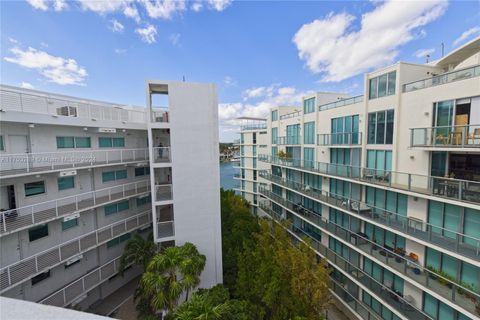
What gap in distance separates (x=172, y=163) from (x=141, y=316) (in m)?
9.45

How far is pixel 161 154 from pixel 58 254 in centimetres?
817

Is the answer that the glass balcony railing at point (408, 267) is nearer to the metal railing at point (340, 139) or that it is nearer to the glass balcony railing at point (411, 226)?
the glass balcony railing at point (411, 226)

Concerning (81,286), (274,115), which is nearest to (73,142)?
(81,286)

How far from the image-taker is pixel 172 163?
1384 cm

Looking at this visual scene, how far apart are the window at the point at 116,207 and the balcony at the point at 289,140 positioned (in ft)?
58.2

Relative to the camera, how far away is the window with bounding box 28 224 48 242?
40.6 ft

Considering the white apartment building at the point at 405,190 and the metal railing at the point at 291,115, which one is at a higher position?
the metal railing at the point at 291,115

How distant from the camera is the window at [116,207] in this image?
16.6m

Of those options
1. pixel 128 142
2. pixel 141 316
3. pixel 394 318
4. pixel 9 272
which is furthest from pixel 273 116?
pixel 9 272

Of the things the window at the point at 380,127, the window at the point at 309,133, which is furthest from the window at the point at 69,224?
the window at the point at 380,127

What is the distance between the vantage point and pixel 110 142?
1694 cm

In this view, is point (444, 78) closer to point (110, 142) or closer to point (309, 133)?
point (309, 133)

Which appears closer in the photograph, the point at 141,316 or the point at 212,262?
the point at 141,316

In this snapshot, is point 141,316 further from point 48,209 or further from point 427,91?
point 427,91
